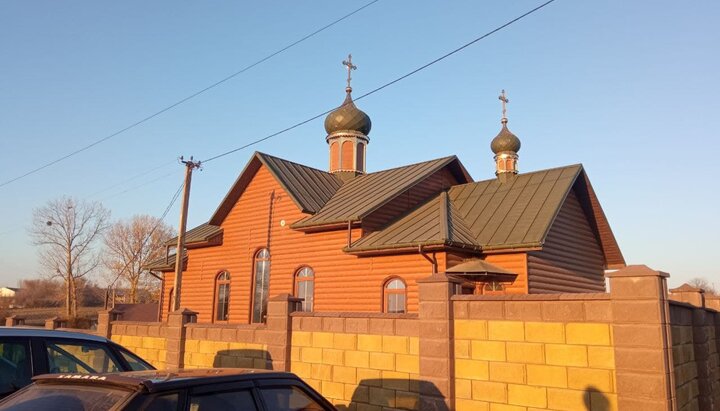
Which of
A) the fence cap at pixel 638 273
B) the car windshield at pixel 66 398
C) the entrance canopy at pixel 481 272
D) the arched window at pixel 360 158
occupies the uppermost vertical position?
the arched window at pixel 360 158

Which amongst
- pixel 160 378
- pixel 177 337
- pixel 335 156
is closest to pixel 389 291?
pixel 177 337

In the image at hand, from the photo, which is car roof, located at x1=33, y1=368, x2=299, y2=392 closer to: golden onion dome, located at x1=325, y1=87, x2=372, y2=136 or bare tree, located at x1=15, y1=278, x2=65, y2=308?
golden onion dome, located at x1=325, y1=87, x2=372, y2=136

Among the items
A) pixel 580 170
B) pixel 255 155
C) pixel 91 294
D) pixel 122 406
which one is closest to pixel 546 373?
pixel 122 406

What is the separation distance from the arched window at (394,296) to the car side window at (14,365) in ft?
36.2

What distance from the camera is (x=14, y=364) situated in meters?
5.85

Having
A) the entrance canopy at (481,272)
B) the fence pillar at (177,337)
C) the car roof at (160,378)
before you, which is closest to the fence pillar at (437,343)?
the car roof at (160,378)

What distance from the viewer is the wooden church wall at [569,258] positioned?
16062mm

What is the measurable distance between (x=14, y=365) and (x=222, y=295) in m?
15.6

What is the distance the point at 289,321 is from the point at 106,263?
178ft

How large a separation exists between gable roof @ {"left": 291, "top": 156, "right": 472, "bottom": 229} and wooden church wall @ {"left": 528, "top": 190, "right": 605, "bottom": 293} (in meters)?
4.22

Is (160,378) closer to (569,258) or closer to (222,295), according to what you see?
(569,258)

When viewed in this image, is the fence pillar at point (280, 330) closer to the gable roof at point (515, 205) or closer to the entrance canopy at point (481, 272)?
the entrance canopy at point (481, 272)

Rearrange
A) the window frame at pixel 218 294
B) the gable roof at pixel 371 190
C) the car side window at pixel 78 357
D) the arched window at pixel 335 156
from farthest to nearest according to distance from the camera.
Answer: the arched window at pixel 335 156, the window frame at pixel 218 294, the gable roof at pixel 371 190, the car side window at pixel 78 357

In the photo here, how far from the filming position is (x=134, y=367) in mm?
7223
